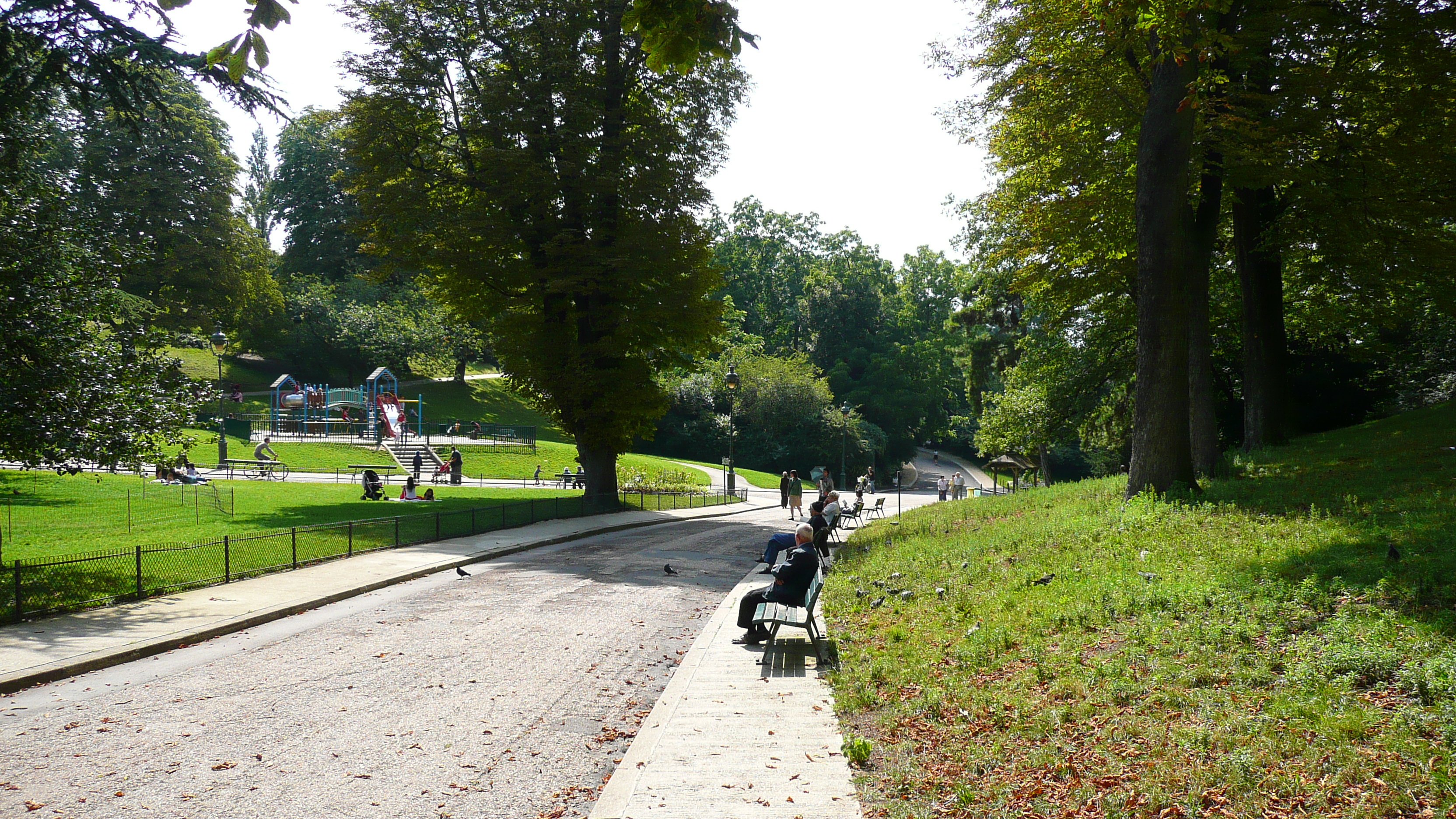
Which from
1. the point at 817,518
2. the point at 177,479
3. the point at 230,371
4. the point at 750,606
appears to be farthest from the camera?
the point at 230,371

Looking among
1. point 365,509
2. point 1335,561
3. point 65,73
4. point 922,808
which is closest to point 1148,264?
point 1335,561

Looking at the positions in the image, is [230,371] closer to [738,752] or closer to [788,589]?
[788,589]

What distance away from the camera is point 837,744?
602 centimetres

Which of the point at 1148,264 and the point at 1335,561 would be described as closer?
the point at 1335,561

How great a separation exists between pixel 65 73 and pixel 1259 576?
17740 mm

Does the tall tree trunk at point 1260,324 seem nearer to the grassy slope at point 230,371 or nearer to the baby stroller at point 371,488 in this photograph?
the baby stroller at point 371,488

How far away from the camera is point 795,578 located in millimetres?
9258

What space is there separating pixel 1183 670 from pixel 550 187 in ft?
76.5

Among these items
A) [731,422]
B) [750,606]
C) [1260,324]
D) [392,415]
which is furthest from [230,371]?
[750,606]

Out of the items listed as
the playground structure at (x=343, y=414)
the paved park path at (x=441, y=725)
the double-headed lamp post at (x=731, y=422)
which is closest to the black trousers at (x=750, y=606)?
the paved park path at (x=441, y=725)

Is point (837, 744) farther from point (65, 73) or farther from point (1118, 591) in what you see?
point (65, 73)

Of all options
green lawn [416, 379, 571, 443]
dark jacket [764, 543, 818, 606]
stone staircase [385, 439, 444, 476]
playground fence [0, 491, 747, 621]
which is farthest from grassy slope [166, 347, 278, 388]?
dark jacket [764, 543, 818, 606]

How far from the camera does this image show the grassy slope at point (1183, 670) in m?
4.55

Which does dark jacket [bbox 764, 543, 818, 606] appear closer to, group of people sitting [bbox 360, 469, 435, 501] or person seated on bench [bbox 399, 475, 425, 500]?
group of people sitting [bbox 360, 469, 435, 501]
